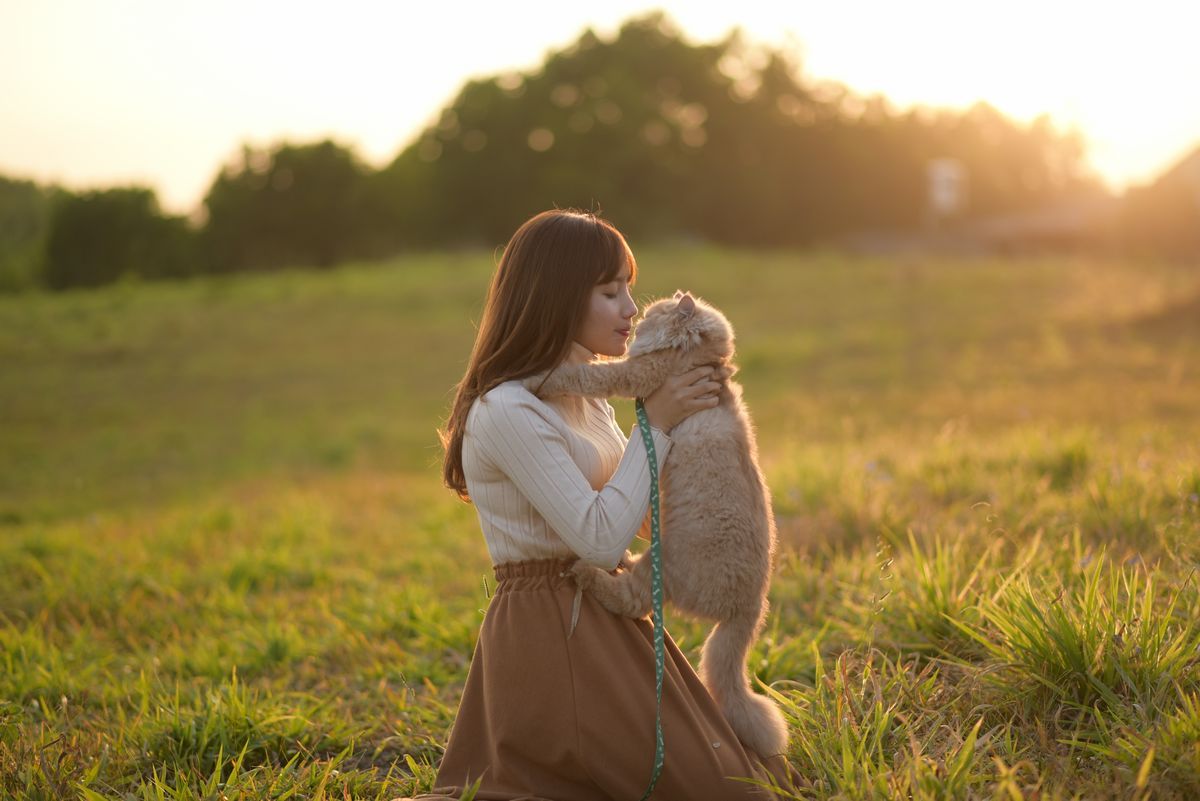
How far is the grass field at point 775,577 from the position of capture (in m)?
2.81

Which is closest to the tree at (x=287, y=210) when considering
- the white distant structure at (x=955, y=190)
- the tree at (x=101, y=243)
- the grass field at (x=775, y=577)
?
the tree at (x=101, y=243)

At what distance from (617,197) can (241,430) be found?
22.0 metres

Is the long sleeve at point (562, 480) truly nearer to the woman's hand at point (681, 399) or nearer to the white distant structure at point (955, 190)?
the woman's hand at point (681, 399)

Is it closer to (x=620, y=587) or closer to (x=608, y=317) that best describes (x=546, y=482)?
(x=620, y=587)

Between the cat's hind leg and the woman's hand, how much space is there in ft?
1.22

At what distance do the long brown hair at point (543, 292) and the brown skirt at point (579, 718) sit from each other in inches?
21.1

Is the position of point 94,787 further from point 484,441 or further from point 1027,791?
point 1027,791

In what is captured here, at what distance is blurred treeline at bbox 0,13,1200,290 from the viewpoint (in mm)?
31312

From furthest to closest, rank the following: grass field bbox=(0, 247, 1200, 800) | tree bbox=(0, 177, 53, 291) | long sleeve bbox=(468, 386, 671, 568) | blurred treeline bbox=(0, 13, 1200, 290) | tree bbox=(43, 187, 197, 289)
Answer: tree bbox=(0, 177, 53, 291) → blurred treeline bbox=(0, 13, 1200, 290) → tree bbox=(43, 187, 197, 289) → grass field bbox=(0, 247, 1200, 800) → long sleeve bbox=(468, 386, 671, 568)

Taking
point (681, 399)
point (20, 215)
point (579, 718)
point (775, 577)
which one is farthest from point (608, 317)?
point (20, 215)

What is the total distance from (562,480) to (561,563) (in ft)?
0.94

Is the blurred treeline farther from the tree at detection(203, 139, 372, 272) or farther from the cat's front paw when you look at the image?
the cat's front paw

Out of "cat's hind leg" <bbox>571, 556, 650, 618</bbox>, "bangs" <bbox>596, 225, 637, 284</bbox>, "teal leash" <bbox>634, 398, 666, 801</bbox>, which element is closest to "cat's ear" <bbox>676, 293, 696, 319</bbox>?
"bangs" <bbox>596, 225, 637, 284</bbox>

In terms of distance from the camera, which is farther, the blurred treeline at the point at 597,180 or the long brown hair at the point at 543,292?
the blurred treeline at the point at 597,180
